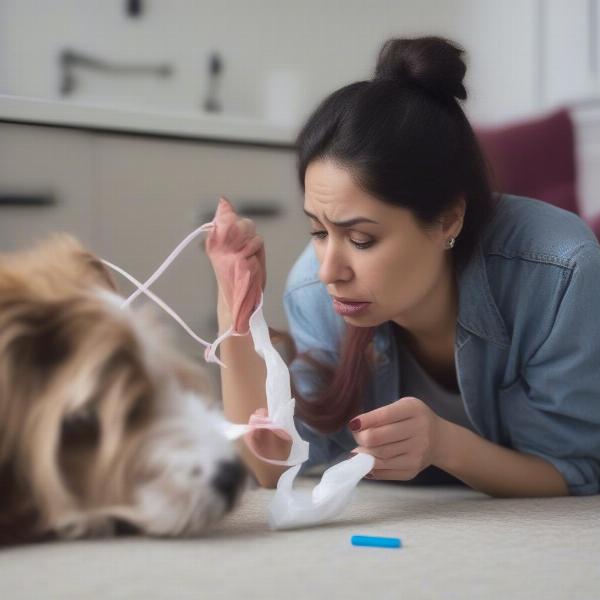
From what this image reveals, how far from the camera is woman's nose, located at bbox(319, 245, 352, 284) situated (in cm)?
146

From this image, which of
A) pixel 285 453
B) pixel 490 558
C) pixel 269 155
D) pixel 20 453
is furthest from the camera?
pixel 269 155

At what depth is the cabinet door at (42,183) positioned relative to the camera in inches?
83.1

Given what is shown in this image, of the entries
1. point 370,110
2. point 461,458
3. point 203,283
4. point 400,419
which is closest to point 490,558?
point 400,419

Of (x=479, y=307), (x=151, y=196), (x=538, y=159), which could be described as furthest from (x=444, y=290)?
(x=538, y=159)

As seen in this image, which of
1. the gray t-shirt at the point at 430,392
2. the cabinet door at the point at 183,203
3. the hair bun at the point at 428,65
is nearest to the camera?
the hair bun at the point at 428,65

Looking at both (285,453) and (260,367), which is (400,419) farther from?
(260,367)

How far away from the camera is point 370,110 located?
150cm

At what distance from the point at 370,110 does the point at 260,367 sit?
449mm

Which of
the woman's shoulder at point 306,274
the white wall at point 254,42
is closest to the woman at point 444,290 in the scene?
the woman's shoulder at point 306,274

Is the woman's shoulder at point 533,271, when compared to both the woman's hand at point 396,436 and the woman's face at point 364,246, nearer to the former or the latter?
the woman's face at point 364,246

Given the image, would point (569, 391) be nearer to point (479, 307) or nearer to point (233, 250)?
point (479, 307)

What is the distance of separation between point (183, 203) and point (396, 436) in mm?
1283

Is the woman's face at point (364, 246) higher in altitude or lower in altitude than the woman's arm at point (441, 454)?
higher

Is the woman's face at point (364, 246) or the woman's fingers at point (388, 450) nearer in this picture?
the woman's fingers at point (388, 450)
